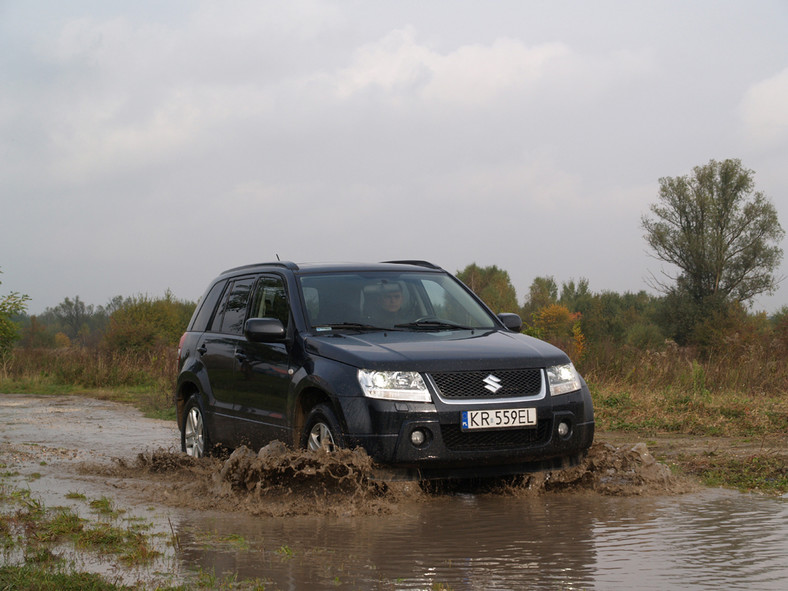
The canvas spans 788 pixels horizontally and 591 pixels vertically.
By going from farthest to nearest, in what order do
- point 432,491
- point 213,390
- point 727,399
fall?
point 727,399, point 213,390, point 432,491

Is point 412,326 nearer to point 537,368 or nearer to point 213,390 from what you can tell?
point 537,368

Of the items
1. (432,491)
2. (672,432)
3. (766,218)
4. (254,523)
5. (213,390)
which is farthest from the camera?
(766,218)

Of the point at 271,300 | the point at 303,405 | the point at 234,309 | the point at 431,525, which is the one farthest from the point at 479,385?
the point at 234,309

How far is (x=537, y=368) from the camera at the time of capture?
21.0 ft

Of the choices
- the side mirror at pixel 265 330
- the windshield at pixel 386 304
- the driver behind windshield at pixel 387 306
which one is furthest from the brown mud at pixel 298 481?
the driver behind windshield at pixel 387 306

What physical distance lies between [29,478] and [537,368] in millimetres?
4795

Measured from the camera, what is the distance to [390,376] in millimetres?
6074

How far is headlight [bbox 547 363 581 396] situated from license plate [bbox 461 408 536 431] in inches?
12.1

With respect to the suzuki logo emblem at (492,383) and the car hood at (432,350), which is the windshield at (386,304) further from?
the suzuki logo emblem at (492,383)

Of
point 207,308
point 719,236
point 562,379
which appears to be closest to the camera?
point 562,379

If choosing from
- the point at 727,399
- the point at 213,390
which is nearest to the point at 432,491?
the point at 213,390

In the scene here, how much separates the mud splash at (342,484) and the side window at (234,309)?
130 cm

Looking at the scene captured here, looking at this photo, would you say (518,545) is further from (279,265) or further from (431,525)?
(279,265)

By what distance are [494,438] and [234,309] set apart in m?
3.19
